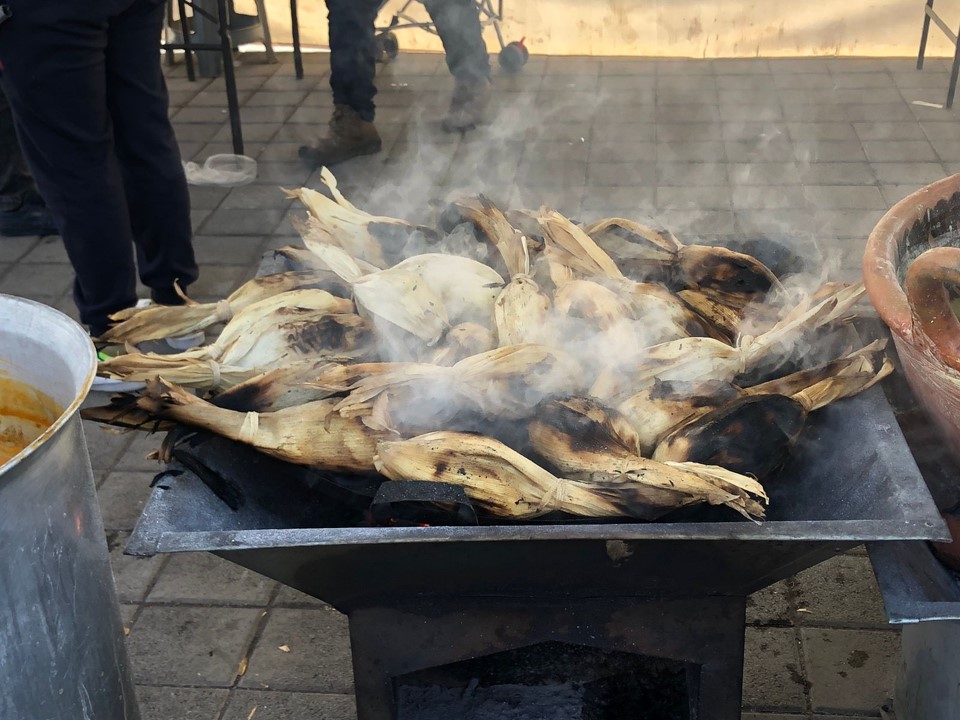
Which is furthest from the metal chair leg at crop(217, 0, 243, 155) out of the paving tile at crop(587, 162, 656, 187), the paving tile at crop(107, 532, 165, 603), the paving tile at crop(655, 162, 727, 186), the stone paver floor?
the paving tile at crop(107, 532, 165, 603)

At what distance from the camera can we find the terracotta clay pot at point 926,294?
1.41 m

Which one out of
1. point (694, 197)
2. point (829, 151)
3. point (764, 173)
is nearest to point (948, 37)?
point (829, 151)

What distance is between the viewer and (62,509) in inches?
56.4

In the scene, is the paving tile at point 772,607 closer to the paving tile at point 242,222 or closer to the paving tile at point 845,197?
the paving tile at point 845,197

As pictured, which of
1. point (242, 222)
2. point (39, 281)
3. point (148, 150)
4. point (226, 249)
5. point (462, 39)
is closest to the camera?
point (148, 150)

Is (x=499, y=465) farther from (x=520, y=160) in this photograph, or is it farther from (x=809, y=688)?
(x=520, y=160)

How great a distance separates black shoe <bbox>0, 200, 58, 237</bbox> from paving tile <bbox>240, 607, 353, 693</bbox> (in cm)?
263

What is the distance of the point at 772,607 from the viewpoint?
2.44 metres

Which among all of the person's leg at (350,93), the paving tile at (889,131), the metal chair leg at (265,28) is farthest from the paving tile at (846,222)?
the metal chair leg at (265,28)

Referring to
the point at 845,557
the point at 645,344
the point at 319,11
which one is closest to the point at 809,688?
the point at 845,557

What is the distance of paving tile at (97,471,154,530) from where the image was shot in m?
2.80

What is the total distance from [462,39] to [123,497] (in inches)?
131

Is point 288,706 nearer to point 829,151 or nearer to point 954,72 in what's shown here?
point 829,151

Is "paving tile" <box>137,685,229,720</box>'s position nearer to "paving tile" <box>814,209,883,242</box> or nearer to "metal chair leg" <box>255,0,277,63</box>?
"paving tile" <box>814,209,883,242</box>
